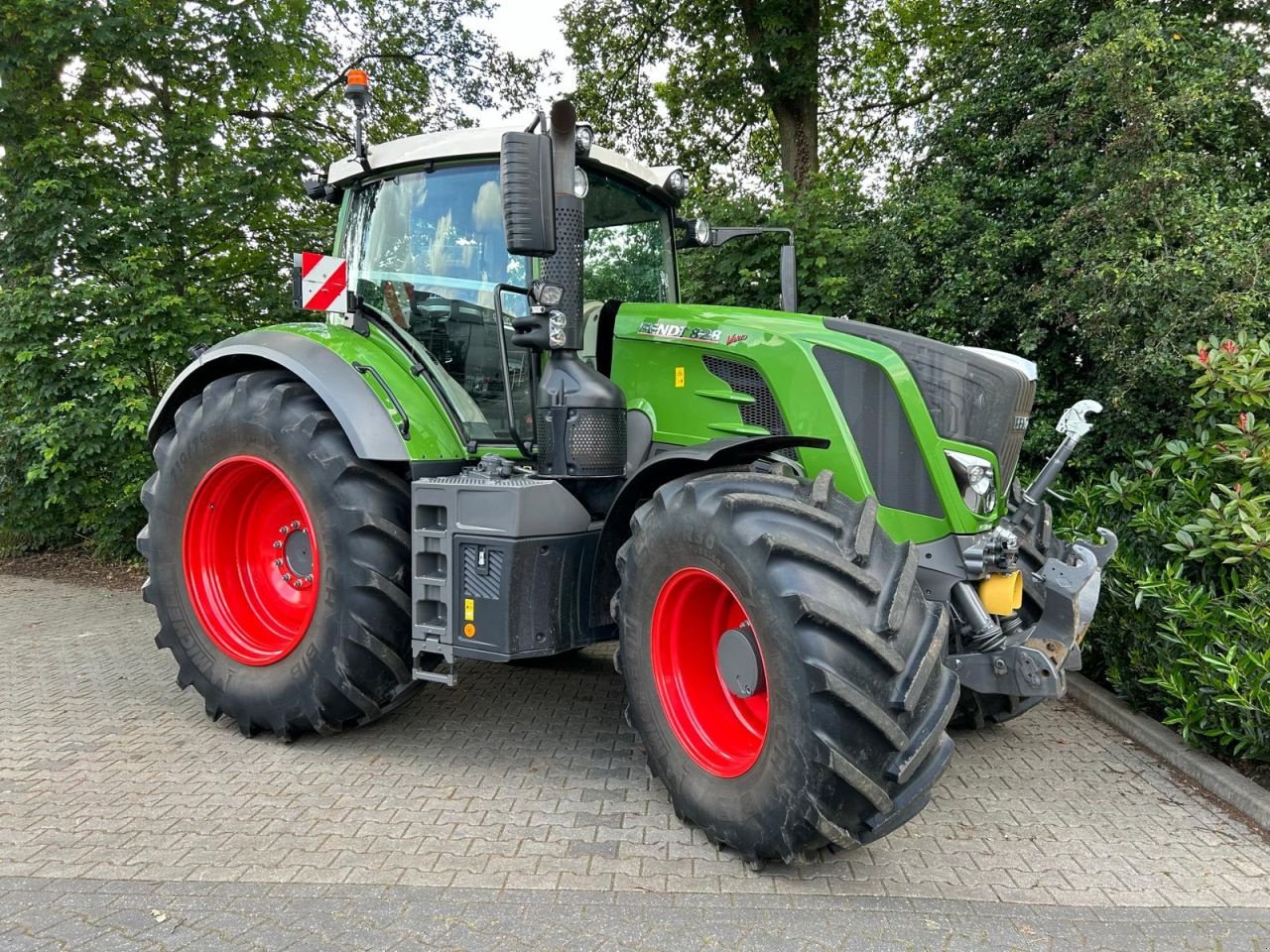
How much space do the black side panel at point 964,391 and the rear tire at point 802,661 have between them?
1.94ft

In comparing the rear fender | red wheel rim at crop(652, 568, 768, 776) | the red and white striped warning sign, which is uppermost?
the red and white striped warning sign

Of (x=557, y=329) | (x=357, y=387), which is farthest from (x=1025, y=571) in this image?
(x=357, y=387)

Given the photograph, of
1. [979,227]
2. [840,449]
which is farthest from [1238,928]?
[979,227]

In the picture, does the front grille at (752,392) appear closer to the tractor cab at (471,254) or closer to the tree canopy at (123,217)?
the tractor cab at (471,254)

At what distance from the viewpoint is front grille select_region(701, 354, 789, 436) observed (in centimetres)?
340

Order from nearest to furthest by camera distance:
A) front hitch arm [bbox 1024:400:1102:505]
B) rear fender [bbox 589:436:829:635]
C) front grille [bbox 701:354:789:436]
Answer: rear fender [bbox 589:436:829:635], front grille [bbox 701:354:789:436], front hitch arm [bbox 1024:400:1102:505]

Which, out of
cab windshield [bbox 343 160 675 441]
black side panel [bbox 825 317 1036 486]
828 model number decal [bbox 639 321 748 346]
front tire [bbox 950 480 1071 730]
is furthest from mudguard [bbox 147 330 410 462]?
front tire [bbox 950 480 1071 730]

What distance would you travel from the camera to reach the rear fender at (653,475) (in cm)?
306

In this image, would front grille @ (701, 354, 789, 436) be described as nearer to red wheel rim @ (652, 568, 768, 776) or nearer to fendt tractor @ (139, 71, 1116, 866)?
fendt tractor @ (139, 71, 1116, 866)

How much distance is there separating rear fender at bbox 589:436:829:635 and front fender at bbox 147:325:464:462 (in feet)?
2.91

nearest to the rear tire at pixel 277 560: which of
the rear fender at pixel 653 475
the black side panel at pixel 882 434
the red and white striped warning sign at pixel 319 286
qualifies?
the red and white striped warning sign at pixel 319 286

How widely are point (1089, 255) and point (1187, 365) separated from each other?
0.93 metres

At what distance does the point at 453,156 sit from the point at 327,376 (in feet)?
3.73

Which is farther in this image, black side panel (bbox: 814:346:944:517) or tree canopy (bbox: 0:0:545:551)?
tree canopy (bbox: 0:0:545:551)
